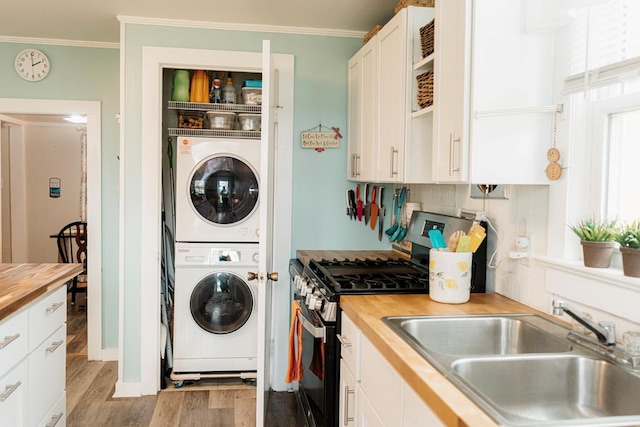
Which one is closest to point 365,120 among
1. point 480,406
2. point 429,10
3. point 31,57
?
point 429,10

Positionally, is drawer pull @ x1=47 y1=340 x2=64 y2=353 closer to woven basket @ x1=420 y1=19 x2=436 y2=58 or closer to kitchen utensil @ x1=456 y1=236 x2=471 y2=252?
kitchen utensil @ x1=456 y1=236 x2=471 y2=252

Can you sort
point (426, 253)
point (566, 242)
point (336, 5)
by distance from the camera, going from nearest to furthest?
point (566, 242), point (426, 253), point (336, 5)

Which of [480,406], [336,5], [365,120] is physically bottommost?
[480,406]

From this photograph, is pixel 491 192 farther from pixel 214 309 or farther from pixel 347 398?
pixel 214 309

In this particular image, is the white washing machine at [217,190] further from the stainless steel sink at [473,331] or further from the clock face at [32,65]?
the stainless steel sink at [473,331]

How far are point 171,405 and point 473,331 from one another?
2.15m

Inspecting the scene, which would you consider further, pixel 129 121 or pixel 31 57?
pixel 31 57

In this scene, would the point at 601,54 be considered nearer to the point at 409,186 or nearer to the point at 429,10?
the point at 429,10

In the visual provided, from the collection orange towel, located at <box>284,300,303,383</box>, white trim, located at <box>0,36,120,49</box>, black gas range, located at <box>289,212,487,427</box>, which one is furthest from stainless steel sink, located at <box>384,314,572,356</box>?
white trim, located at <box>0,36,120,49</box>

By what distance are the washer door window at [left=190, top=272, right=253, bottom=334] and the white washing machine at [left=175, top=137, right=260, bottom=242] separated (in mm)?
286

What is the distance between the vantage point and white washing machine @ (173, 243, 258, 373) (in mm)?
3494

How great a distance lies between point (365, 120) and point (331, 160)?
0.49 meters

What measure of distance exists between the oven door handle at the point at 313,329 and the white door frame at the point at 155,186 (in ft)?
2.55

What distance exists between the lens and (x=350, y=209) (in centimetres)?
335
